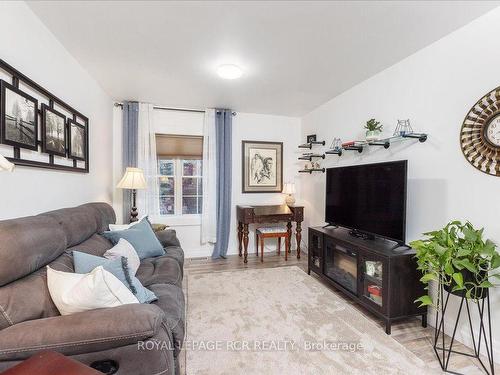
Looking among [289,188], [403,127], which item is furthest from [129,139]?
[403,127]

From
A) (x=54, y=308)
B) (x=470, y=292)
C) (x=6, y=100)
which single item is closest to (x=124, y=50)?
(x=6, y=100)

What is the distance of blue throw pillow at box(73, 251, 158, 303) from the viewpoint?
152 centimetres

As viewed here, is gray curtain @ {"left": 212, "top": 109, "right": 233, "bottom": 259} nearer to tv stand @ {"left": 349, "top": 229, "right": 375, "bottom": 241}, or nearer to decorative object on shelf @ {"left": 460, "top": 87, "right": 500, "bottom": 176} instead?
tv stand @ {"left": 349, "top": 229, "right": 375, "bottom": 241}

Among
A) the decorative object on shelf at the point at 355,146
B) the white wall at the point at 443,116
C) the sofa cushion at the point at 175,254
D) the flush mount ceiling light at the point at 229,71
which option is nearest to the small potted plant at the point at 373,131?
the white wall at the point at 443,116

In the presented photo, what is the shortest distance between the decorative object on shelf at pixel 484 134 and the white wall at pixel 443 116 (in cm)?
5

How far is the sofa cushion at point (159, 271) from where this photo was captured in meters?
1.93

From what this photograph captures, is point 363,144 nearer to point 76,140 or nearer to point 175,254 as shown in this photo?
point 175,254

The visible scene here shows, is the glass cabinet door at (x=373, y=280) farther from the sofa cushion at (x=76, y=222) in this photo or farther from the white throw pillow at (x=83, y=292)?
the sofa cushion at (x=76, y=222)

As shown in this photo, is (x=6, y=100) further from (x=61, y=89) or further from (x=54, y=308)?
(x=54, y=308)

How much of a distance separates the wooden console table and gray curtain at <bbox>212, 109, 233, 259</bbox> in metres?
0.25

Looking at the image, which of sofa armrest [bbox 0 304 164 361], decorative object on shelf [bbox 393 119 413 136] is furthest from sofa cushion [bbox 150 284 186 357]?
decorative object on shelf [bbox 393 119 413 136]

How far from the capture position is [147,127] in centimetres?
376

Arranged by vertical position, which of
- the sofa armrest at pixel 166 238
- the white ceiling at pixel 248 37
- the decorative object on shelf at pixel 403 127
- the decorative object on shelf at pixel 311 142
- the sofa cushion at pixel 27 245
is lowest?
the sofa armrest at pixel 166 238

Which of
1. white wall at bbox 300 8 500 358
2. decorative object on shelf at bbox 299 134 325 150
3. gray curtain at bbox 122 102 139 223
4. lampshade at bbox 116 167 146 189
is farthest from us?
decorative object on shelf at bbox 299 134 325 150
